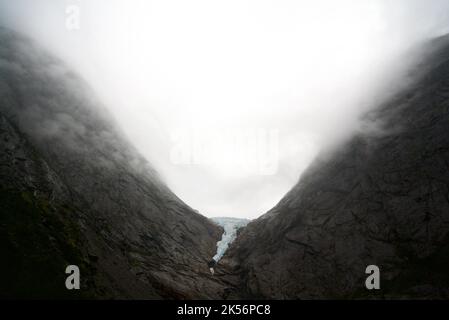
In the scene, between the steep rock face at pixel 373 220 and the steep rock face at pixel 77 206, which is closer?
the steep rock face at pixel 77 206

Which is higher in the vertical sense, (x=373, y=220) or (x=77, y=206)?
(x=77, y=206)

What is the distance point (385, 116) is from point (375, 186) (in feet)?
75.7

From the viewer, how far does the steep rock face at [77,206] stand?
4028cm

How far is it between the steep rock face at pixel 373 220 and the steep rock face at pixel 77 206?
13.5 meters

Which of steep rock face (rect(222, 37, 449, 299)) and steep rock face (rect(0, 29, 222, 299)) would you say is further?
steep rock face (rect(222, 37, 449, 299))

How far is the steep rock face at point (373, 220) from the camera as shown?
4856 centimetres

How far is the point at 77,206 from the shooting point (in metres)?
57.5

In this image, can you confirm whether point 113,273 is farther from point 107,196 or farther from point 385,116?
point 385,116

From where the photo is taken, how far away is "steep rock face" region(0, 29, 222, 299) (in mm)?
40281

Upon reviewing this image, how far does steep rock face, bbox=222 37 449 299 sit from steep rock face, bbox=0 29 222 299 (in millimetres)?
13513

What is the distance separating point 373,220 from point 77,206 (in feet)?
176

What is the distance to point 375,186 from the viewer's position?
60.9 meters

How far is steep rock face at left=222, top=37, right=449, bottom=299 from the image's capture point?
48562 mm

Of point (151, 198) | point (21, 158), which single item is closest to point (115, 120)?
point (151, 198)
